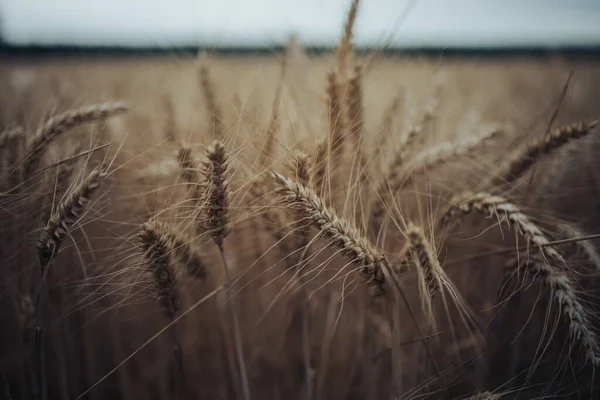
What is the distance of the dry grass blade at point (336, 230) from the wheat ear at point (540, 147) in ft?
2.53

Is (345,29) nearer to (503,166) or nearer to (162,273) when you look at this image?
(503,166)

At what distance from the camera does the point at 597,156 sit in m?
1.90

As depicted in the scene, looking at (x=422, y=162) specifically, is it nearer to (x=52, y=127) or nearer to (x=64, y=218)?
(x=64, y=218)

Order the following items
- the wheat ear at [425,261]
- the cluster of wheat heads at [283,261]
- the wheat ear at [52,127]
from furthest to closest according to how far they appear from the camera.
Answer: the wheat ear at [52,127]
the cluster of wheat heads at [283,261]
the wheat ear at [425,261]

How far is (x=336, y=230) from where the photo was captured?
89 centimetres

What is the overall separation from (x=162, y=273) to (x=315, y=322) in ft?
3.08

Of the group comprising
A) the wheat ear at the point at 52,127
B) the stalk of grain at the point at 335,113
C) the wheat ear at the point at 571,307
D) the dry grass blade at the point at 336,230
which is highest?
the wheat ear at the point at 52,127

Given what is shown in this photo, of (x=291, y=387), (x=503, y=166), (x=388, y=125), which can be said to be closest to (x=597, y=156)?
(x=503, y=166)

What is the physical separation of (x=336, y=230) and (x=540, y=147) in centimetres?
88

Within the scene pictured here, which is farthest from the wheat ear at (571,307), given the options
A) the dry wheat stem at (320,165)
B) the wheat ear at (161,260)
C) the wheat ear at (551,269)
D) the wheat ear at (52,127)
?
the wheat ear at (52,127)

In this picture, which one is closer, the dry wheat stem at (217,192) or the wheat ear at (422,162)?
the dry wheat stem at (217,192)

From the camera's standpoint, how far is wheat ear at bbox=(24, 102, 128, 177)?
46.4 inches

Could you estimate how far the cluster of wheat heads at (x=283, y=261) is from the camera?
95 cm

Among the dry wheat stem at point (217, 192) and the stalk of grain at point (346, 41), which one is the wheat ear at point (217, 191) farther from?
the stalk of grain at point (346, 41)
